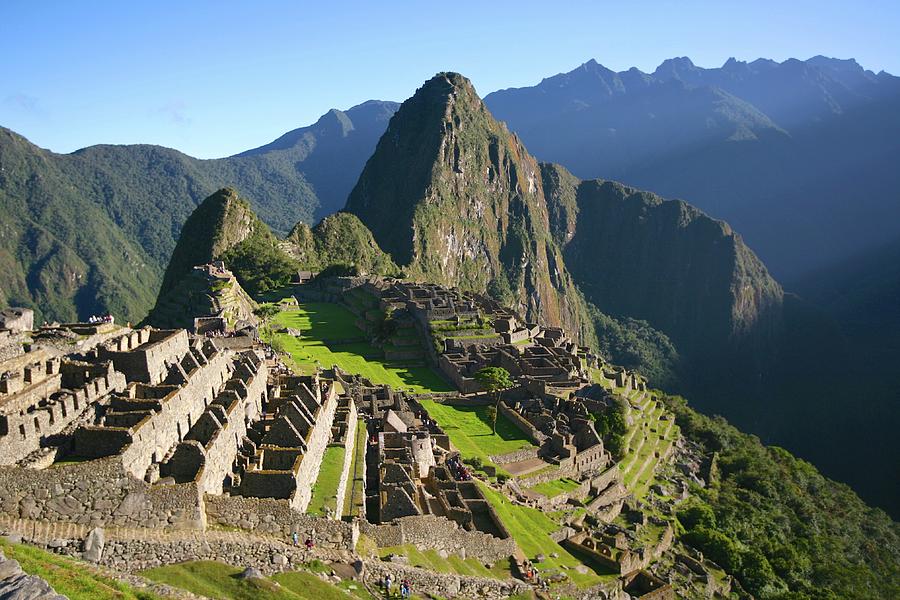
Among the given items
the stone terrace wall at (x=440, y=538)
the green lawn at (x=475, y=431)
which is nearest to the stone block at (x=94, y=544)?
the stone terrace wall at (x=440, y=538)

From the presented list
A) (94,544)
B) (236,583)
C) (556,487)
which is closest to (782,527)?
(556,487)

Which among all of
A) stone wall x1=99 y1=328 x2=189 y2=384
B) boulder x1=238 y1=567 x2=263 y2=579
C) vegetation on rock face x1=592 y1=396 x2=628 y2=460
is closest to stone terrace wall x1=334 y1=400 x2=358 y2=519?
boulder x1=238 y1=567 x2=263 y2=579

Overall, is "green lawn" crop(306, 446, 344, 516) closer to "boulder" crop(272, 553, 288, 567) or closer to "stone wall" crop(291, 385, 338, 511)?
"stone wall" crop(291, 385, 338, 511)

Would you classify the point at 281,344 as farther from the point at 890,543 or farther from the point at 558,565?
the point at 890,543

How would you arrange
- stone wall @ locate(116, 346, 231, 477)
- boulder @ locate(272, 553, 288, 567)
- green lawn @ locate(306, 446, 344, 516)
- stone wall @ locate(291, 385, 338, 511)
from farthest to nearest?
green lawn @ locate(306, 446, 344, 516)
stone wall @ locate(291, 385, 338, 511)
stone wall @ locate(116, 346, 231, 477)
boulder @ locate(272, 553, 288, 567)

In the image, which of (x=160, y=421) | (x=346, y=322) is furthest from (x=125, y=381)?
(x=346, y=322)

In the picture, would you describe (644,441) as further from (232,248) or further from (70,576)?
(232,248)

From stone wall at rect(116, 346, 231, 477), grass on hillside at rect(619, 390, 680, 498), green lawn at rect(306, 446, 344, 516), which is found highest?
stone wall at rect(116, 346, 231, 477)
